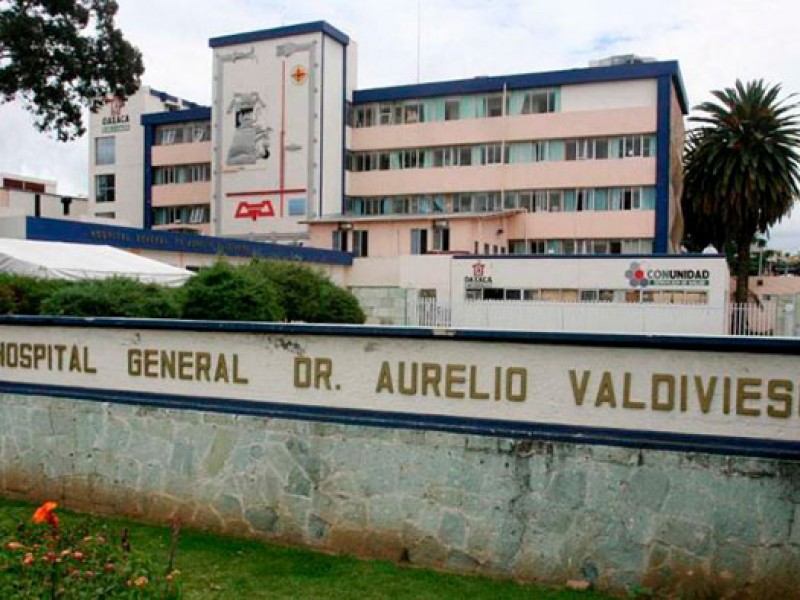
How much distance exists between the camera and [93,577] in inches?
186

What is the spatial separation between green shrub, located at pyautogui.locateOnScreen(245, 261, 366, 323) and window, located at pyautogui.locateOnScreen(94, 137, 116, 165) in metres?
46.2

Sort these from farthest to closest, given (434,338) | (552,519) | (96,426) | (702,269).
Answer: (702,269) → (96,426) → (434,338) → (552,519)

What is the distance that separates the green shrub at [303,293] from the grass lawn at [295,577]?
1490cm

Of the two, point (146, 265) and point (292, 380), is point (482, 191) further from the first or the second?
point (292, 380)

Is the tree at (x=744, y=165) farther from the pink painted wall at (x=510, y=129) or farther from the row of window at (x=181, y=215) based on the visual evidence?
the row of window at (x=181, y=215)

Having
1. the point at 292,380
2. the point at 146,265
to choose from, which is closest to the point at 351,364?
the point at 292,380

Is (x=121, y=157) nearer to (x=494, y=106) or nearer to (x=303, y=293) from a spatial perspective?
(x=494, y=106)

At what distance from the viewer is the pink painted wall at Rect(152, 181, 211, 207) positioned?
5944 cm

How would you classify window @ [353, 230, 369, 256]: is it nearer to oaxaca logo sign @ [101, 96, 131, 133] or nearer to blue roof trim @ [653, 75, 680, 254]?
blue roof trim @ [653, 75, 680, 254]

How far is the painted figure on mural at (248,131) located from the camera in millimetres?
54469

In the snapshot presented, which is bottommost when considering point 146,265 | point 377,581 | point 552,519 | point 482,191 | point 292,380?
point 377,581

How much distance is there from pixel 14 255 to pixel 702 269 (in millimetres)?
24896

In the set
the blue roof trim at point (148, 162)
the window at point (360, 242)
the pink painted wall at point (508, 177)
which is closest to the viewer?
the pink painted wall at point (508, 177)

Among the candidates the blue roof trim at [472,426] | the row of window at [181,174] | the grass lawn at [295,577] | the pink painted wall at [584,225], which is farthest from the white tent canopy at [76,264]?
the row of window at [181,174]
